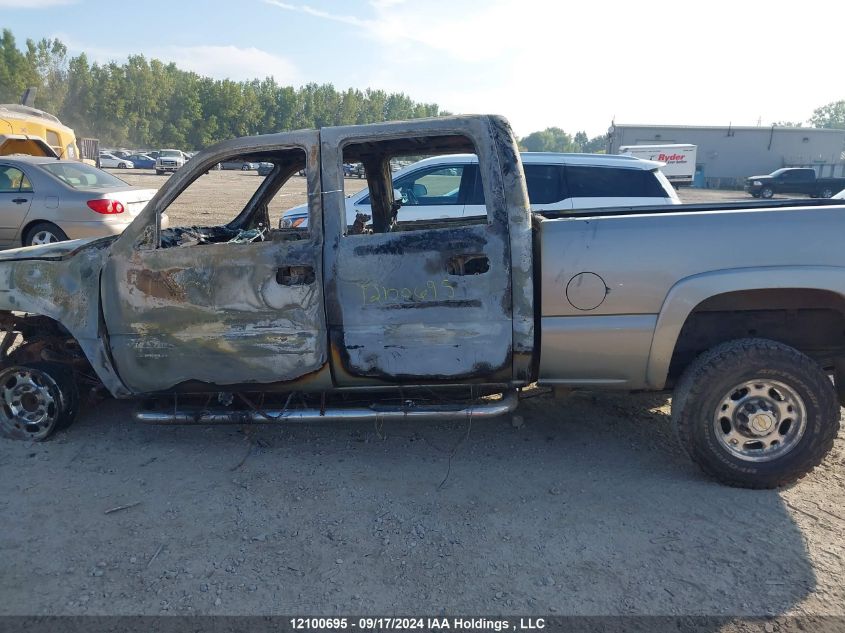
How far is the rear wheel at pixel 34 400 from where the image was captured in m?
4.07

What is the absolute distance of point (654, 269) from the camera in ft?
10.9

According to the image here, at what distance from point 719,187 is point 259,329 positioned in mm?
51279

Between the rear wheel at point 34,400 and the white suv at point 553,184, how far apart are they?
12.3 ft

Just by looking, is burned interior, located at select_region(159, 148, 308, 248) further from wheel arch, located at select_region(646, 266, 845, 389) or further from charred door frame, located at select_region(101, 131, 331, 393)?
wheel arch, located at select_region(646, 266, 845, 389)

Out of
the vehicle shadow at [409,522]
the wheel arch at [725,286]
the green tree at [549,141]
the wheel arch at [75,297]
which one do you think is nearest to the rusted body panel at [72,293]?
the wheel arch at [75,297]

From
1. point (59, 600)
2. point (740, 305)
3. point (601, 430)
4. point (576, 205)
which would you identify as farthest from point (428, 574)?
point (576, 205)

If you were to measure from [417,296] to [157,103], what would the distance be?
102m

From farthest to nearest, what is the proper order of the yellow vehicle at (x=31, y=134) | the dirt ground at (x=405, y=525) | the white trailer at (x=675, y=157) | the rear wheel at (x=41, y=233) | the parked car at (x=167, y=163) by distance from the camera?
the parked car at (x=167, y=163)
the white trailer at (x=675, y=157)
the yellow vehicle at (x=31, y=134)
the rear wheel at (x=41, y=233)
the dirt ground at (x=405, y=525)

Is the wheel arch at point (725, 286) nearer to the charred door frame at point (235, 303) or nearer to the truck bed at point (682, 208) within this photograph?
the truck bed at point (682, 208)

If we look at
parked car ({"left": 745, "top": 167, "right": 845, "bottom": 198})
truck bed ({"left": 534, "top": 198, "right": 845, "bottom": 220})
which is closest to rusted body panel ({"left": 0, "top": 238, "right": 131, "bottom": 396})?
truck bed ({"left": 534, "top": 198, "right": 845, "bottom": 220})

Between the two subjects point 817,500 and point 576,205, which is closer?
point 817,500

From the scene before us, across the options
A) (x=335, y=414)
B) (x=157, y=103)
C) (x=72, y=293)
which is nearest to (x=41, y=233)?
(x=72, y=293)

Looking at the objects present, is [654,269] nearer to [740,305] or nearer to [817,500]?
[740,305]

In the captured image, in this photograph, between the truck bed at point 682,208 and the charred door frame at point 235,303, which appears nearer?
the charred door frame at point 235,303
